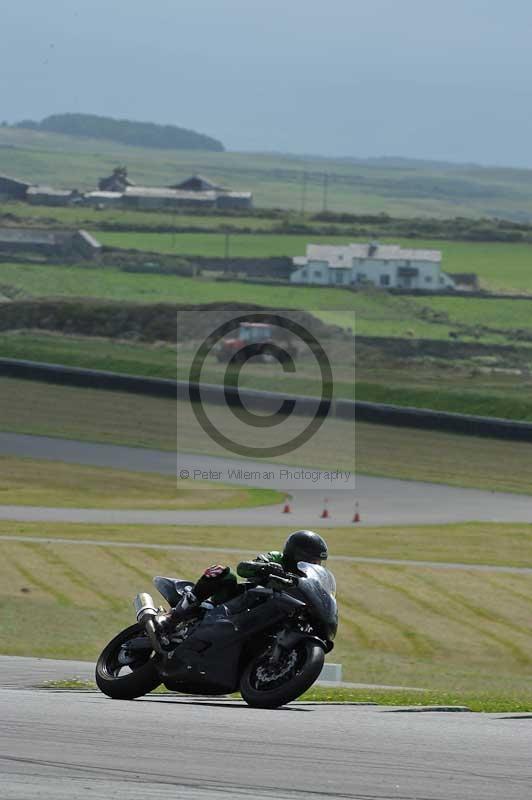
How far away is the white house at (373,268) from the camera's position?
11981 centimetres

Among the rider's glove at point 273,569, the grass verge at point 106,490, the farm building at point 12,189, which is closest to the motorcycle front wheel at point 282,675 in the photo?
the rider's glove at point 273,569

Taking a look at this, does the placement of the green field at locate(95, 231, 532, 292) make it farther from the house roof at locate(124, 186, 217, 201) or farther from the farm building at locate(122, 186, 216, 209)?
the house roof at locate(124, 186, 217, 201)

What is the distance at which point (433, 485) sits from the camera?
51.7 meters

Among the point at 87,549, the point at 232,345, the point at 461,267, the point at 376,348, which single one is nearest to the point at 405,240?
the point at 461,267

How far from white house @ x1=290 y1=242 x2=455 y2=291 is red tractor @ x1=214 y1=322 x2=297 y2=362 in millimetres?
38103

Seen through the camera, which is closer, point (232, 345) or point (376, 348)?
point (232, 345)

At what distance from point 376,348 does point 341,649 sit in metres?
63.3

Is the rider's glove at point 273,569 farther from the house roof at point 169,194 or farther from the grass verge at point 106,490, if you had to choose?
the house roof at point 169,194

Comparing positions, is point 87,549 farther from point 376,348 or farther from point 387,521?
point 376,348

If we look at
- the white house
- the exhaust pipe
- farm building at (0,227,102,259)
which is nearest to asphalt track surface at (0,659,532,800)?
the exhaust pipe

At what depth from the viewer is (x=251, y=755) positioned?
916 centimetres

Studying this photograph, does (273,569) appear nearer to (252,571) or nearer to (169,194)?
(252,571)

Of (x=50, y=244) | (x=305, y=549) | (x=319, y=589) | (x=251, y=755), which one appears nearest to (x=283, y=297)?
(x=50, y=244)

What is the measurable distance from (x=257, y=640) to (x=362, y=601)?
18.1 m
